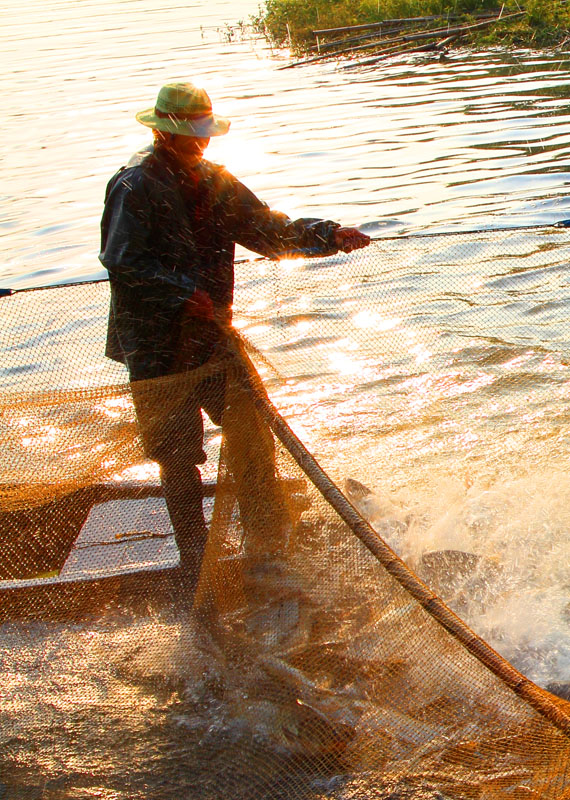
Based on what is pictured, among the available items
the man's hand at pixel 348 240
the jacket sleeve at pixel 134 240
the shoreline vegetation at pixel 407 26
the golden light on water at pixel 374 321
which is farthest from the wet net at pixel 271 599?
the shoreline vegetation at pixel 407 26

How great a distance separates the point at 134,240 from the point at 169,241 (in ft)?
0.56

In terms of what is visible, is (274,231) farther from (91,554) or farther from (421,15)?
(421,15)

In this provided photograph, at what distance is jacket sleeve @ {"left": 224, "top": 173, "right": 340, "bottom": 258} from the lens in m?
3.86

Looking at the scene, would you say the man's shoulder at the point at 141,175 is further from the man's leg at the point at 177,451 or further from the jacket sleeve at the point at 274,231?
the man's leg at the point at 177,451

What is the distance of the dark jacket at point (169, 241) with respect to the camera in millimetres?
3438

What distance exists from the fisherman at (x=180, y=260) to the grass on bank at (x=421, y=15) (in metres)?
17.8

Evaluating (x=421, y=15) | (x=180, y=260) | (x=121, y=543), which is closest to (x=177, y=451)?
(x=121, y=543)

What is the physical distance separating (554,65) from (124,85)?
10.4 m

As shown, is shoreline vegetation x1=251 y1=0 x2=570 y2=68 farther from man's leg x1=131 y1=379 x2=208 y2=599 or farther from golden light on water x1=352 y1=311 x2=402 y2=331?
man's leg x1=131 y1=379 x2=208 y2=599

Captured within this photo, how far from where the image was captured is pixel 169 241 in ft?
11.6

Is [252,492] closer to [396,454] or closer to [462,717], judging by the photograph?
[462,717]

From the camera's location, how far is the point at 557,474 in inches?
186

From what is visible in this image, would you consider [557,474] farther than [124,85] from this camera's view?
No

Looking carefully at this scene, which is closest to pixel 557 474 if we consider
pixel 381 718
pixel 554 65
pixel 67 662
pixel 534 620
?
pixel 534 620
